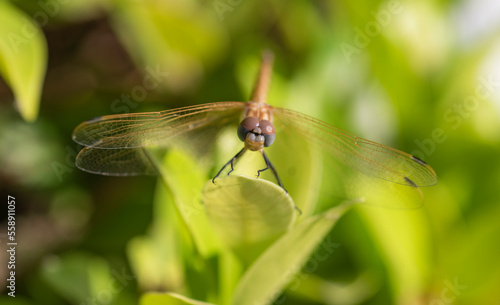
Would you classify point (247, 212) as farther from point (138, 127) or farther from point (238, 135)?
point (138, 127)

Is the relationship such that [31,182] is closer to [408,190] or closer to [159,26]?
[159,26]

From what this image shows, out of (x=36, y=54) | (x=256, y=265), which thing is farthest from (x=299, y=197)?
(x=36, y=54)

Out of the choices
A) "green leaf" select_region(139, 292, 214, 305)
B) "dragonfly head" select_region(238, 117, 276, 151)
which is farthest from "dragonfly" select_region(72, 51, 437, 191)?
"green leaf" select_region(139, 292, 214, 305)

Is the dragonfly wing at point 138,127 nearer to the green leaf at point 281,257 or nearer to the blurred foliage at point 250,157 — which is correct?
the blurred foliage at point 250,157

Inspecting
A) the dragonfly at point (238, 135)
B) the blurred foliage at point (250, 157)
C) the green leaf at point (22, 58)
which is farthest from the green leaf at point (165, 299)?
the green leaf at point (22, 58)

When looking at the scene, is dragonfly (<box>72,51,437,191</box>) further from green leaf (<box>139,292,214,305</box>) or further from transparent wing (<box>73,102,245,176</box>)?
green leaf (<box>139,292,214,305</box>)
